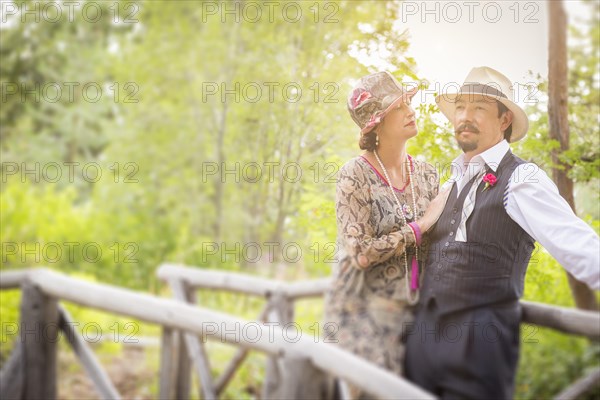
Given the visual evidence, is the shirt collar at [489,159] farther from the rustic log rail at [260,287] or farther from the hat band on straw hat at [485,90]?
the rustic log rail at [260,287]

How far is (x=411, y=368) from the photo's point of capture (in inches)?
38.1

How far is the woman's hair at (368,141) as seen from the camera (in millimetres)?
964

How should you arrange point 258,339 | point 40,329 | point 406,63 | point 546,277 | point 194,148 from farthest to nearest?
point 194,148, point 40,329, point 258,339, point 546,277, point 406,63

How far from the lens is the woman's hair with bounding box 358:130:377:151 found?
964 mm

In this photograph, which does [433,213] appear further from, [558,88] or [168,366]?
[168,366]

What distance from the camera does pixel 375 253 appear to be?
94 centimetres

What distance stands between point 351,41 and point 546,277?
0.58 m

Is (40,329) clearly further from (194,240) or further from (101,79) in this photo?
(101,79)

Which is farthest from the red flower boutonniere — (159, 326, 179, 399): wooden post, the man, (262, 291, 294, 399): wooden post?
(159, 326, 179, 399): wooden post

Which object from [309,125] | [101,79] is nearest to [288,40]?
[309,125]

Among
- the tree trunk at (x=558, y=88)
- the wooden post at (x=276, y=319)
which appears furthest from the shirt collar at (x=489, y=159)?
the wooden post at (x=276, y=319)

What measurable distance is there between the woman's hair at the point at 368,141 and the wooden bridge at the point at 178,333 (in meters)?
0.47

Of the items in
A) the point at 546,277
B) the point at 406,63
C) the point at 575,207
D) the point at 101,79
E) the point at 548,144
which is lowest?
the point at 546,277

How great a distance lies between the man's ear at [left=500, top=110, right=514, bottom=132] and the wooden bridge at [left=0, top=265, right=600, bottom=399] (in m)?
0.58
